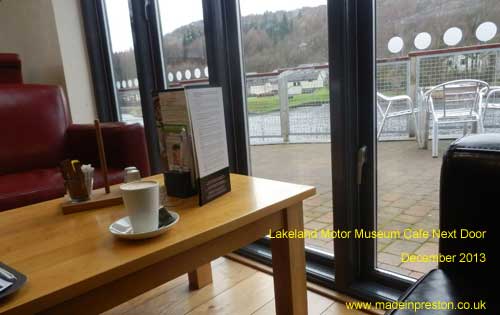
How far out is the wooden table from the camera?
58cm

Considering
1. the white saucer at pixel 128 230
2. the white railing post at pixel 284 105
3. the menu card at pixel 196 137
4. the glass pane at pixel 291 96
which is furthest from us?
the white railing post at pixel 284 105

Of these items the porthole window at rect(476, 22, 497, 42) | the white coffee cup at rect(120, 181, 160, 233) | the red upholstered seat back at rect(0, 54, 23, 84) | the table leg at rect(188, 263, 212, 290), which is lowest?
the table leg at rect(188, 263, 212, 290)

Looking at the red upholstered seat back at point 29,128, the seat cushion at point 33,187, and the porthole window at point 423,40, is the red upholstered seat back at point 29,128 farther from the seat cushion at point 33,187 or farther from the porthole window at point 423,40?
the porthole window at point 423,40

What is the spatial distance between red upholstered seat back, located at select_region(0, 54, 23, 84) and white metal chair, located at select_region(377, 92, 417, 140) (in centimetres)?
212

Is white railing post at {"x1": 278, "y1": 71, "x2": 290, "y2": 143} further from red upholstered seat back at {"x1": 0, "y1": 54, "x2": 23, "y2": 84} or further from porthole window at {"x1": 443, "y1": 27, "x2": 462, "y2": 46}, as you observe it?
red upholstered seat back at {"x1": 0, "y1": 54, "x2": 23, "y2": 84}

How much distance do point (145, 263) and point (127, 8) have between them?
208cm

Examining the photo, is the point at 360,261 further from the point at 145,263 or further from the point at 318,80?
the point at 145,263

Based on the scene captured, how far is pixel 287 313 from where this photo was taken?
971 mm

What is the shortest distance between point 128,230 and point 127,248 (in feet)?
0.21

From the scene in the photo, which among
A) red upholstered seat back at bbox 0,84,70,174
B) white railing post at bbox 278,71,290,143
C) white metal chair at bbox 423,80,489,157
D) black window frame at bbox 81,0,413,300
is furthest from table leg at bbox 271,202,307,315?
red upholstered seat back at bbox 0,84,70,174

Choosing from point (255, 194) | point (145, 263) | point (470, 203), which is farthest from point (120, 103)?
point (470, 203)

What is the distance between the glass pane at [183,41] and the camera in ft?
6.12

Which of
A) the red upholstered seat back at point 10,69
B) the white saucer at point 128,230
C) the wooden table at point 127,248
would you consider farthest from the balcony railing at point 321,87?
the red upholstered seat back at point 10,69

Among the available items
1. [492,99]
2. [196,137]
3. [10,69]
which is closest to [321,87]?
[492,99]
